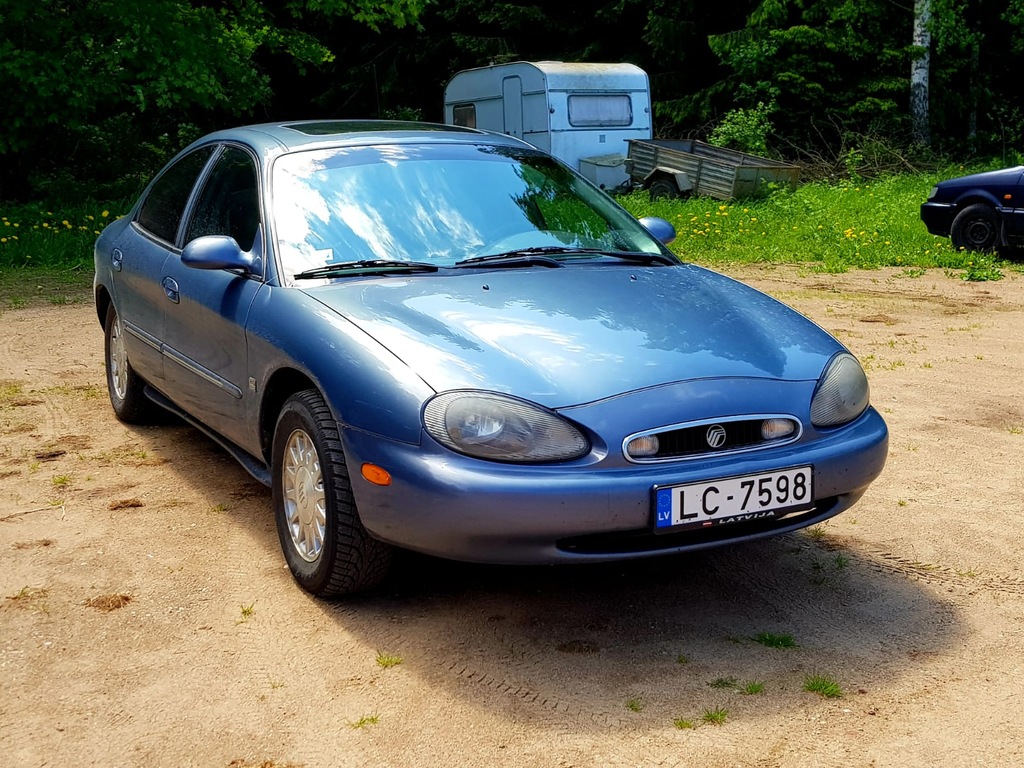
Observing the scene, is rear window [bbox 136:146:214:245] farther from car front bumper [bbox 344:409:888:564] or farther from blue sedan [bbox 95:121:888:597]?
car front bumper [bbox 344:409:888:564]

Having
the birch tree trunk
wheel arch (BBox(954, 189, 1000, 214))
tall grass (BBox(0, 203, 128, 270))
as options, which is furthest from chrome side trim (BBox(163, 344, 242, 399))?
the birch tree trunk

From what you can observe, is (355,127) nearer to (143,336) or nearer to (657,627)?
(143,336)

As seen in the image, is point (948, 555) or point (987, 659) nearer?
point (987, 659)

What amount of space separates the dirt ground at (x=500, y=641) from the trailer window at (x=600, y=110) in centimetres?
1620

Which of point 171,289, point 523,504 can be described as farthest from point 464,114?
point 523,504

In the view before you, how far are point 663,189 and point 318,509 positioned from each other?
52.4ft

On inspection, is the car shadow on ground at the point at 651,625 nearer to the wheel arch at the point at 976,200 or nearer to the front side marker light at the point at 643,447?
the front side marker light at the point at 643,447

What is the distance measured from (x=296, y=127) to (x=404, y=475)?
226cm

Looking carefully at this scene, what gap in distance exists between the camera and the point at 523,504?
10.5 ft

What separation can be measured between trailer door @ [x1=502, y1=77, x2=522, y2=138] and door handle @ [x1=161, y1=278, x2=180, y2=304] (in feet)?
54.0

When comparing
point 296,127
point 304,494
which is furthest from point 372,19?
point 304,494

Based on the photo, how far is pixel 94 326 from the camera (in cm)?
914

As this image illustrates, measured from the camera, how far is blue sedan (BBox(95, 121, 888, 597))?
3.29 m

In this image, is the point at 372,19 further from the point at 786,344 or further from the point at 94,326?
the point at 786,344
